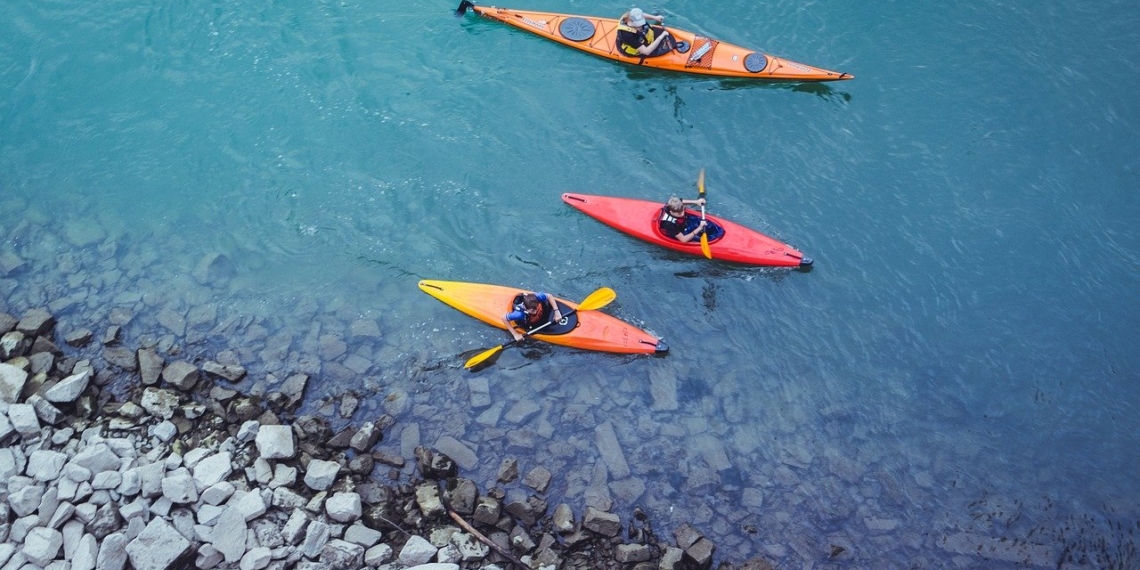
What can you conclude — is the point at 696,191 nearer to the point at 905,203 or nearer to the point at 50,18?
the point at 905,203

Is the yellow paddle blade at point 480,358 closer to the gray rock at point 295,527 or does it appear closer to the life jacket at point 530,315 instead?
the life jacket at point 530,315

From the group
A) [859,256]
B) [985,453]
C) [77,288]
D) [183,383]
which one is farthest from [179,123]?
[985,453]

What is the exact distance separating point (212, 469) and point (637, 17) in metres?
9.78

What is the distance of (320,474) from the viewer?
9406mm

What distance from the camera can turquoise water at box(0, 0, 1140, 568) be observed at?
1025 centimetres

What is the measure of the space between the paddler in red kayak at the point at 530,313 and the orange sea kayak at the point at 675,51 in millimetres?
5612

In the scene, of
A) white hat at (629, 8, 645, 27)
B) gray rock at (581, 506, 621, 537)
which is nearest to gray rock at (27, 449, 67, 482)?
gray rock at (581, 506, 621, 537)

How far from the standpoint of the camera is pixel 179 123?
13539 mm

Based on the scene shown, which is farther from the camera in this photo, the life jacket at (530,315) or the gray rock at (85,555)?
the life jacket at (530,315)

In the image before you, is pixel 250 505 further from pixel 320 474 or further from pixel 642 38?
pixel 642 38

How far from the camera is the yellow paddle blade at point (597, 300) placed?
11258mm

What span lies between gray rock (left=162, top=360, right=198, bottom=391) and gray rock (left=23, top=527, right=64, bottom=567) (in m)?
2.28

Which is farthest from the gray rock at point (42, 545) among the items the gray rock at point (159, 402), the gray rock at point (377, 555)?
the gray rock at point (377, 555)

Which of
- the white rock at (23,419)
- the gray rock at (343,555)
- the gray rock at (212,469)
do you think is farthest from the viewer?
the white rock at (23,419)
